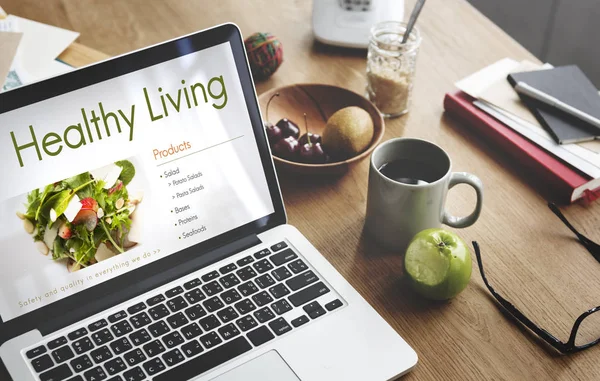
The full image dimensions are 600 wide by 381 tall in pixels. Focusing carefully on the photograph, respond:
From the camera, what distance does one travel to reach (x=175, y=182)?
766 millimetres

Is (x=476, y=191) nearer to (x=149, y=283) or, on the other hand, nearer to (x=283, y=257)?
(x=283, y=257)

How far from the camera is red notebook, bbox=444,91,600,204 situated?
2.99 feet

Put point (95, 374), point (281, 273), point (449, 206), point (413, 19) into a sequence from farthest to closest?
point (413, 19) → point (449, 206) → point (281, 273) → point (95, 374)

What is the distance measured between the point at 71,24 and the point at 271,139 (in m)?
0.61

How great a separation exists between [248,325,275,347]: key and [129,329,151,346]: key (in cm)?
12

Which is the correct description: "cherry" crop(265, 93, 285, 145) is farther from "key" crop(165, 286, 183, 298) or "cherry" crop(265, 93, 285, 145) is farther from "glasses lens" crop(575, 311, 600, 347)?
"glasses lens" crop(575, 311, 600, 347)

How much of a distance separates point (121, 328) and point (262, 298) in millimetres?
166

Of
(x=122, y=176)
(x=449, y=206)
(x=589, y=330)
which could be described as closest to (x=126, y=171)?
(x=122, y=176)

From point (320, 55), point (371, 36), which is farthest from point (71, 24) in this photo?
point (371, 36)

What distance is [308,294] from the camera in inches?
29.5

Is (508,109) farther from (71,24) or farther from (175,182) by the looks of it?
(71,24)

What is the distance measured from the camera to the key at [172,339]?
697mm

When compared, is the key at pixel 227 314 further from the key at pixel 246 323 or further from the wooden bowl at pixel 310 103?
the wooden bowl at pixel 310 103

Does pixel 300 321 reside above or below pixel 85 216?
below
